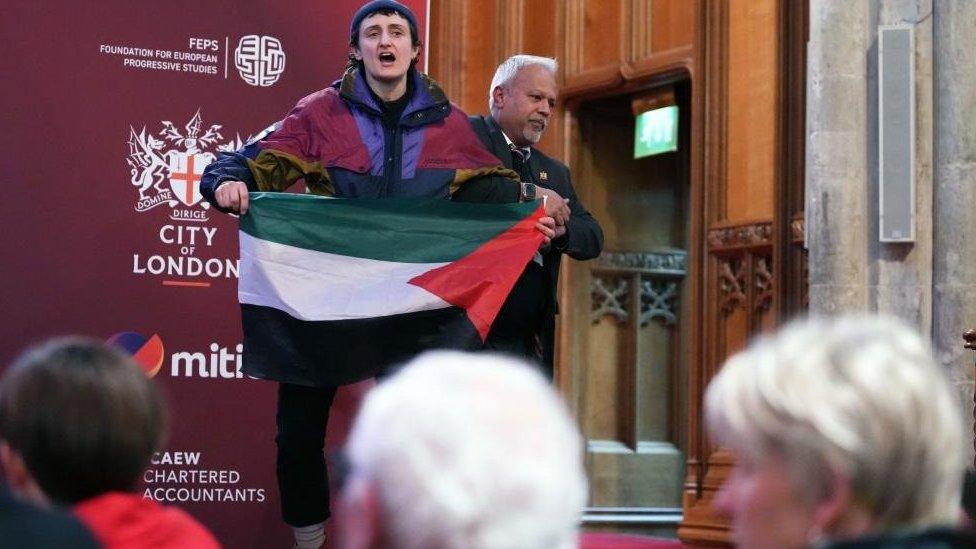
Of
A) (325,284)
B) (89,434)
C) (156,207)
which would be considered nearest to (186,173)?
(156,207)

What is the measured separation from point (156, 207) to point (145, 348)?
19.4 inches

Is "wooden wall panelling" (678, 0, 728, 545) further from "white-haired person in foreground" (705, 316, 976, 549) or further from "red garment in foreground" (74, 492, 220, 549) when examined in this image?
"white-haired person in foreground" (705, 316, 976, 549)

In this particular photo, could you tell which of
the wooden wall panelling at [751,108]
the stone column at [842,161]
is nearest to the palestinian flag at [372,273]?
the stone column at [842,161]

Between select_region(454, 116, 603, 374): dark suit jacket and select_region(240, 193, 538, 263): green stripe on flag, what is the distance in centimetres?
5

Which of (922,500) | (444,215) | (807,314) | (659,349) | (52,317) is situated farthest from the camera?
(659,349)

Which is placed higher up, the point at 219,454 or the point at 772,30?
the point at 772,30

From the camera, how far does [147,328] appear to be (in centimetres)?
501

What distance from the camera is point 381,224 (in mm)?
4074

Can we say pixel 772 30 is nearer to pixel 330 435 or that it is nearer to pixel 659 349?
pixel 659 349

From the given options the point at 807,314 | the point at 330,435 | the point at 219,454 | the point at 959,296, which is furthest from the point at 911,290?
the point at 219,454

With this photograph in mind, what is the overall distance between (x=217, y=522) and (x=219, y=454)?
23cm

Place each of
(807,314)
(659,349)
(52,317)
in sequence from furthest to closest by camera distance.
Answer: (659,349), (807,314), (52,317)

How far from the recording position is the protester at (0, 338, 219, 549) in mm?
1611

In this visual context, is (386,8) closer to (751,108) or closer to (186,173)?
(186,173)
